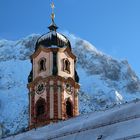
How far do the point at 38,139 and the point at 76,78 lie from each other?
16823 millimetres

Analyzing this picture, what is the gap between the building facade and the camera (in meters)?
43.8

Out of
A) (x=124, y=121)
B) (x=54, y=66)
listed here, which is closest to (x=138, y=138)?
(x=124, y=121)

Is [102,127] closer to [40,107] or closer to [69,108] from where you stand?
[69,108]

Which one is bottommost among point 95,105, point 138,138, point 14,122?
point 138,138

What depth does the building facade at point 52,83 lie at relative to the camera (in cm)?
4375

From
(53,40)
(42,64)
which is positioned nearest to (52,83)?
(42,64)

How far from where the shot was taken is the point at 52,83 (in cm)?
4428

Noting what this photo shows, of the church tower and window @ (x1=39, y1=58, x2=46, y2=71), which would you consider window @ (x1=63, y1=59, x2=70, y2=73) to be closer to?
the church tower

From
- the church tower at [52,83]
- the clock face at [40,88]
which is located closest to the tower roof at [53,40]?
the church tower at [52,83]

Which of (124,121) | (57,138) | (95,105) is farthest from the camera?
(95,105)

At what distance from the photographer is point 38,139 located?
95.9 feet

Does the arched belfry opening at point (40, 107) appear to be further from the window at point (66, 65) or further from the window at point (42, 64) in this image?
the window at point (66, 65)

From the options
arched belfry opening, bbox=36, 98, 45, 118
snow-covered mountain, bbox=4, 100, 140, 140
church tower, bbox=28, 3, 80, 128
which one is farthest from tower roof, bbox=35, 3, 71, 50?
snow-covered mountain, bbox=4, 100, 140, 140

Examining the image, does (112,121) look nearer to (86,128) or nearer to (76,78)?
(86,128)
